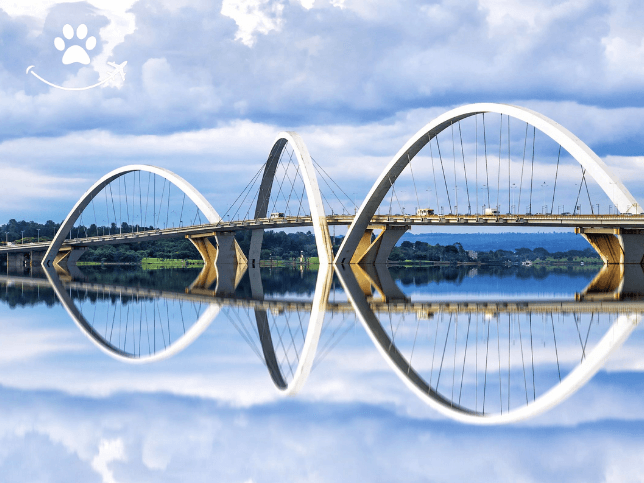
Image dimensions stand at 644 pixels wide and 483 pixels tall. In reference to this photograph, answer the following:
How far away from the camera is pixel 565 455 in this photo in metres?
5.42

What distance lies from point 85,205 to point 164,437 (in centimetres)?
7558

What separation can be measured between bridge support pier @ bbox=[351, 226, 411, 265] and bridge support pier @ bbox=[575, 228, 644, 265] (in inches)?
569

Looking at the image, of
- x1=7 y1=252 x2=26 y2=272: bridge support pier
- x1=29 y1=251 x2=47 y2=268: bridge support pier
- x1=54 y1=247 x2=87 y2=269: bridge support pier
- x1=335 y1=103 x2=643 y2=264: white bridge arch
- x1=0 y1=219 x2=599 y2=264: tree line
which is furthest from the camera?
x1=0 y1=219 x2=599 y2=264: tree line

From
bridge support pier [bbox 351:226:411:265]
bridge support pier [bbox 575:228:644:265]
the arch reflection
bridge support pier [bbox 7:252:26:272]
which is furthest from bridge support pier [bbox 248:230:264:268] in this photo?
the arch reflection

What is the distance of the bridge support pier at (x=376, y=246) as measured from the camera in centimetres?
5978

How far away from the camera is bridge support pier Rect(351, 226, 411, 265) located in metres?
59.8

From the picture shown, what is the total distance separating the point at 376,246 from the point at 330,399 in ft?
177

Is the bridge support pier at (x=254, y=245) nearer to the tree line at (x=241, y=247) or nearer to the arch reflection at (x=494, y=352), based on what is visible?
the tree line at (x=241, y=247)

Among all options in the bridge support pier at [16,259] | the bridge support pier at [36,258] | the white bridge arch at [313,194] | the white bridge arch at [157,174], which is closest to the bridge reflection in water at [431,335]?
the white bridge arch at [313,194]

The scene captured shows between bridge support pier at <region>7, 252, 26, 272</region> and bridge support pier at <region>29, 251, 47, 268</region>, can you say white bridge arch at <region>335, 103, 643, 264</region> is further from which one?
bridge support pier at <region>7, 252, 26, 272</region>

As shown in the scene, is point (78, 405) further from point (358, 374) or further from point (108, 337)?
point (108, 337)

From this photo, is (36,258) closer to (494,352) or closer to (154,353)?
(154,353)

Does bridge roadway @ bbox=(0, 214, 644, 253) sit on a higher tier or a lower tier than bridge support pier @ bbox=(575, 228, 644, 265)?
higher

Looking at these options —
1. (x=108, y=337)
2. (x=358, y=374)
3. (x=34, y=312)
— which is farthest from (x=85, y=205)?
(x=358, y=374)
